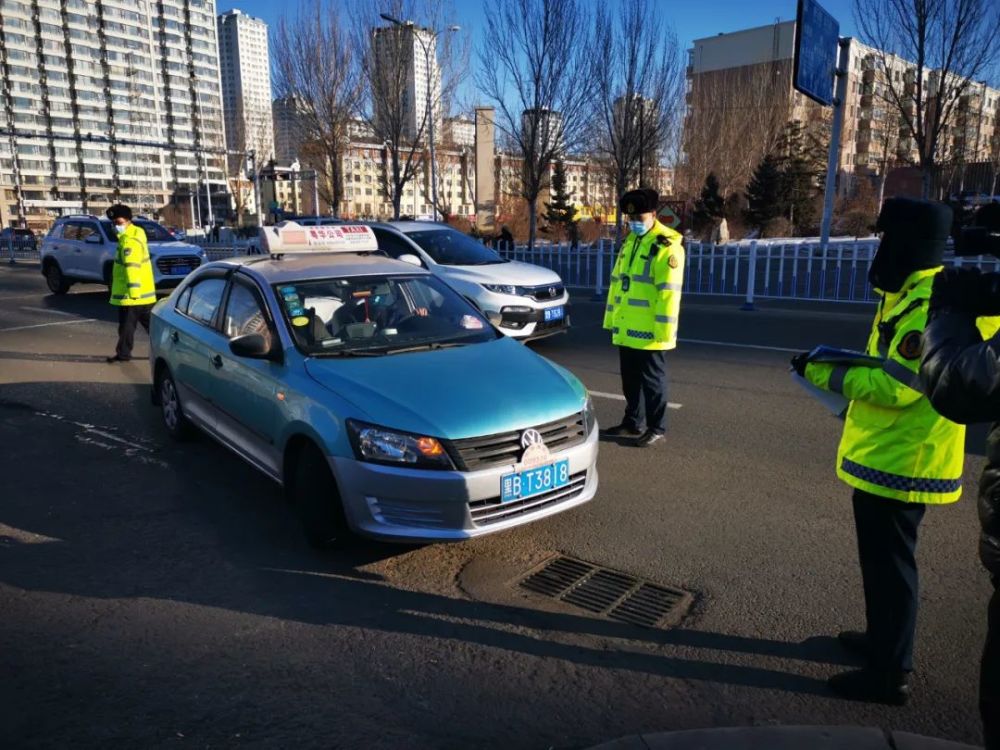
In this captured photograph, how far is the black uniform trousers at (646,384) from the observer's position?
5.98 metres

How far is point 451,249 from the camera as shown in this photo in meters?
11.0

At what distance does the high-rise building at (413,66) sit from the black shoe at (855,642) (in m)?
23.9

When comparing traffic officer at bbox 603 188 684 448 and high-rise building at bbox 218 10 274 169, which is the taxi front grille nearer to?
traffic officer at bbox 603 188 684 448

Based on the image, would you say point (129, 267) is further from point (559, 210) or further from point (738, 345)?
point (559, 210)

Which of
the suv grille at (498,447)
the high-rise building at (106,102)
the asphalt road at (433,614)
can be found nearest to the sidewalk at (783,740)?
the asphalt road at (433,614)

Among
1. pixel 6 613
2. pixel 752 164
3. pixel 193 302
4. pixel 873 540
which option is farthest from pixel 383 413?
pixel 752 164

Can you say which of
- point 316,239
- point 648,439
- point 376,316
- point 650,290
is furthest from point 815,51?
point 376,316

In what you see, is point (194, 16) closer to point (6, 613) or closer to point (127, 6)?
point (127, 6)

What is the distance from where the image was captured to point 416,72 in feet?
84.9

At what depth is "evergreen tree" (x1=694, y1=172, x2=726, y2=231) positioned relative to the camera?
1638 inches

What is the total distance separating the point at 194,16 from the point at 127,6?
12156mm

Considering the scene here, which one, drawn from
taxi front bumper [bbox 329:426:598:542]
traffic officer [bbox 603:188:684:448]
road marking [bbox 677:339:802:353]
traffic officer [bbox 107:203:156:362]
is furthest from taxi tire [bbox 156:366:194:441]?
road marking [bbox 677:339:802:353]

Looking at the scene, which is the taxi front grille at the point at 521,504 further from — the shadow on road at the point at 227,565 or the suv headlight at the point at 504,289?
the suv headlight at the point at 504,289

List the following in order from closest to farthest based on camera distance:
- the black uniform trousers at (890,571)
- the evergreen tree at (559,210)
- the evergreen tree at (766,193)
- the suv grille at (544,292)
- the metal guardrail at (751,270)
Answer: the black uniform trousers at (890,571) → the suv grille at (544,292) → the metal guardrail at (751,270) → the evergreen tree at (766,193) → the evergreen tree at (559,210)
